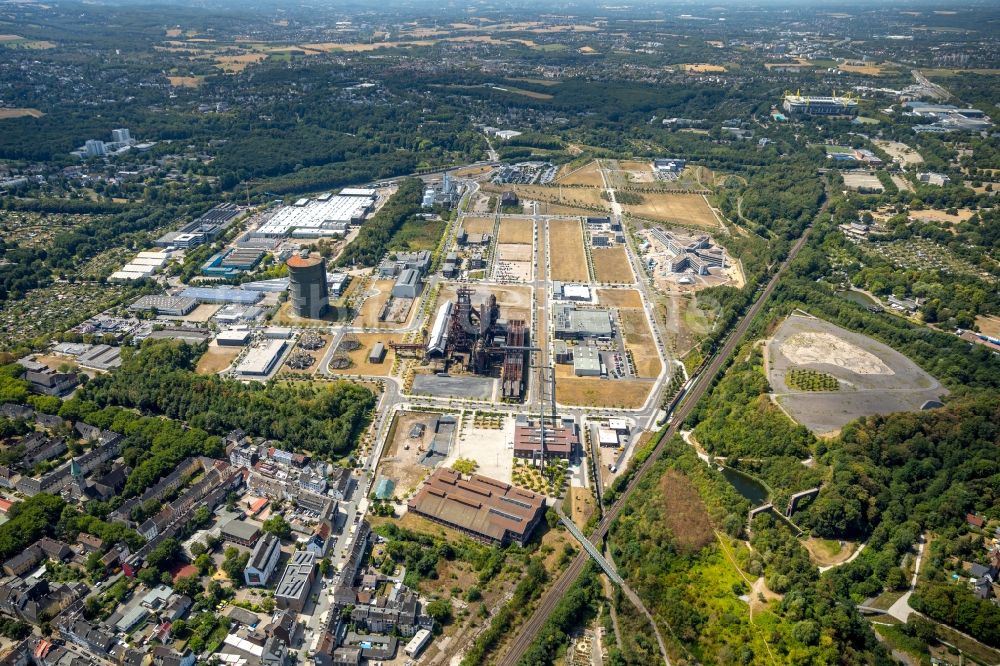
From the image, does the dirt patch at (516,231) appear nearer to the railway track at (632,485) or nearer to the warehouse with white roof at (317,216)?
the warehouse with white roof at (317,216)

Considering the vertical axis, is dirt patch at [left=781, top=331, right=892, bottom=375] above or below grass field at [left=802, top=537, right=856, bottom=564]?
above

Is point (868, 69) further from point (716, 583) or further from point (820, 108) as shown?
point (716, 583)

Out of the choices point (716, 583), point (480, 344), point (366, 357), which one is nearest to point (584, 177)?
point (480, 344)

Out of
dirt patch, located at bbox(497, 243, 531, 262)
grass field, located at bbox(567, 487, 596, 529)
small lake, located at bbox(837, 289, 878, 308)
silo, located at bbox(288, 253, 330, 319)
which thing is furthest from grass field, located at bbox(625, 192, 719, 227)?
grass field, located at bbox(567, 487, 596, 529)

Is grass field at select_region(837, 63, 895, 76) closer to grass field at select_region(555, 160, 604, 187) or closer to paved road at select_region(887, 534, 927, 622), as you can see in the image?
grass field at select_region(555, 160, 604, 187)

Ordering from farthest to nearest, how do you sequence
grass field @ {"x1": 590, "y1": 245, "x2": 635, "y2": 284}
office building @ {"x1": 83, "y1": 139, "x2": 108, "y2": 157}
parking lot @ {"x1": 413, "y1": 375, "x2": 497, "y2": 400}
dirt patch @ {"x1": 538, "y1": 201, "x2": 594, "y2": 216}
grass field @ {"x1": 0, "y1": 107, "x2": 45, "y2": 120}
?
grass field @ {"x1": 0, "y1": 107, "x2": 45, "y2": 120} → office building @ {"x1": 83, "y1": 139, "x2": 108, "y2": 157} → dirt patch @ {"x1": 538, "y1": 201, "x2": 594, "y2": 216} → grass field @ {"x1": 590, "y1": 245, "x2": 635, "y2": 284} → parking lot @ {"x1": 413, "y1": 375, "x2": 497, "y2": 400}

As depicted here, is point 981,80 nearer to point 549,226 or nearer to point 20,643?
point 549,226
